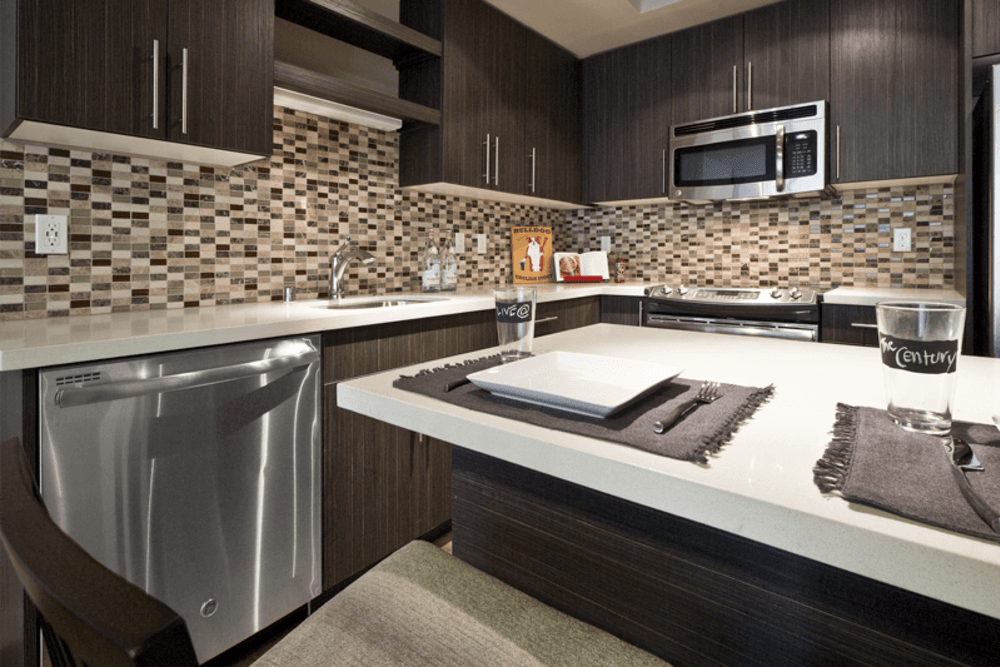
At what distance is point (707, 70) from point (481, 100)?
4.38ft

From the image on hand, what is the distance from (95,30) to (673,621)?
188cm

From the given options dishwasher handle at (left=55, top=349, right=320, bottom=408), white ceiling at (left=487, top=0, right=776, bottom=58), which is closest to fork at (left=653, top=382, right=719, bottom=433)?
dishwasher handle at (left=55, top=349, right=320, bottom=408)

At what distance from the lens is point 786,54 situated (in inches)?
110

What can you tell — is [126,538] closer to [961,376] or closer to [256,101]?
[256,101]

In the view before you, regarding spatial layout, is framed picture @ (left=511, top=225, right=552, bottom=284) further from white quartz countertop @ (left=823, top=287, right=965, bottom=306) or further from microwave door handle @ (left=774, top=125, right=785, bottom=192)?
white quartz countertop @ (left=823, top=287, right=965, bottom=306)

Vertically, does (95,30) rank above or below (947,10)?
below

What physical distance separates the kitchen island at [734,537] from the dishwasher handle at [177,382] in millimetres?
704

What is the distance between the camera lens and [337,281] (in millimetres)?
2334

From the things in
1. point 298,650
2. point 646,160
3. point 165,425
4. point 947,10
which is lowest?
point 298,650

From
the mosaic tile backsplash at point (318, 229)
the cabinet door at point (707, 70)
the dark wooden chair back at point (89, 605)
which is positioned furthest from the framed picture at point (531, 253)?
the dark wooden chair back at point (89, 605)

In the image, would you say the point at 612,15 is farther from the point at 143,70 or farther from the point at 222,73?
the point at 143,70

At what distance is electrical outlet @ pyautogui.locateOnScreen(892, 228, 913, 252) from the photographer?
110 inches

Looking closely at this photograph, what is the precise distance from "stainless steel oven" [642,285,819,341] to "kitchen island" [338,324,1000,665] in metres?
1.54

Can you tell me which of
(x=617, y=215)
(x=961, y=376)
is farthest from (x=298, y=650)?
(x=617, y=215)
